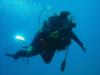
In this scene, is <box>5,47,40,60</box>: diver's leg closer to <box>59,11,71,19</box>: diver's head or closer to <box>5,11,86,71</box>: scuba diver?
<box>5,11,86,71</box>: scuba diver

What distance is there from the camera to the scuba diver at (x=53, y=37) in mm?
4918

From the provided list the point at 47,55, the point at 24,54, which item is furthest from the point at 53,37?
the point at 24,54

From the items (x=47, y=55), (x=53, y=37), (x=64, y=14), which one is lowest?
(x=47, y=55)

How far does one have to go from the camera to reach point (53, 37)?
4.95 m

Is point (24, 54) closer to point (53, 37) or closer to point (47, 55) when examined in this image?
point (47, 55)

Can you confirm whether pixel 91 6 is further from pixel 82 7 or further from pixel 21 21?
pixel 21 21

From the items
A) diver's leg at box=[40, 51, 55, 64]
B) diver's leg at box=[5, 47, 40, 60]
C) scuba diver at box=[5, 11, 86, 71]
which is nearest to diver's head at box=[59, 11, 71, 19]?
scuba diver at box=[5, 11, 86, 71]

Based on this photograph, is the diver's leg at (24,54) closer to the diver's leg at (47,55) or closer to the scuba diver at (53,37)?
the scuba diver at (53,37)

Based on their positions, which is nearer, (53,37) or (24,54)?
(53,37)

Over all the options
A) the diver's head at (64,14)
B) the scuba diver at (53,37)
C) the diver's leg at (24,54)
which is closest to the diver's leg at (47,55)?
the scuba diver at (53,37)

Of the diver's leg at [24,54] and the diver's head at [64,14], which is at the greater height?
the diver's head at [64,14]

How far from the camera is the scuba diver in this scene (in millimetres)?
4918

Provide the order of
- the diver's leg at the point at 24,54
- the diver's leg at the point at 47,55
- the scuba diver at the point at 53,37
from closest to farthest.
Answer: the scuba diver at the point at 53,37
the diver's leg at the point at 47,55
the diver's leg at the point at 24,54

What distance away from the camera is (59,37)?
4930 millimetres
